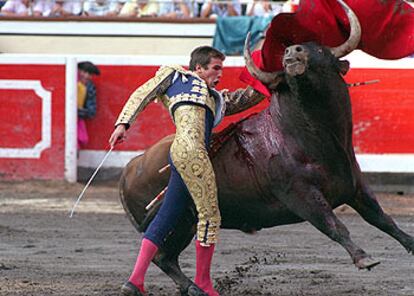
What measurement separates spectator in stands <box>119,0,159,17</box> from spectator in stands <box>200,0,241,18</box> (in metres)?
0.57

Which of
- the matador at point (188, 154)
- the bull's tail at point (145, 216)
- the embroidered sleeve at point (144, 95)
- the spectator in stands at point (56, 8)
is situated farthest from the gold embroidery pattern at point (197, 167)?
the spectator in stands at point (56, 8)

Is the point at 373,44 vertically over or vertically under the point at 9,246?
over

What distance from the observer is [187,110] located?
17.1 feet

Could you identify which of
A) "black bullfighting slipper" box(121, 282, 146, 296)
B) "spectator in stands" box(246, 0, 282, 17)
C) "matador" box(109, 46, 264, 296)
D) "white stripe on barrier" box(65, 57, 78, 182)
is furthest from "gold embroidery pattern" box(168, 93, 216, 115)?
"spectator in stands" box(246, 0, 282, 17)

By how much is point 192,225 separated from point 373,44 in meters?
1.29

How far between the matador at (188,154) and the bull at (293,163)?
25 centimetres

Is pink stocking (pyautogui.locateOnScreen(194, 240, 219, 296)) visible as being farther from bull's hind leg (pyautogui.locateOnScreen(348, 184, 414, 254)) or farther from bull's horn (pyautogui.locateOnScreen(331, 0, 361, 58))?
bull's horn (pyautogui.locateOnScreen(331, 0, 361, 58))

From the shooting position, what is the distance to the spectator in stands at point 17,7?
13516 millimetres

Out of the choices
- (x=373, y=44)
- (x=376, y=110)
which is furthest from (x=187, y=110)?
(x=376, y=110)

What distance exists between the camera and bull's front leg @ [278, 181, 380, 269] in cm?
512

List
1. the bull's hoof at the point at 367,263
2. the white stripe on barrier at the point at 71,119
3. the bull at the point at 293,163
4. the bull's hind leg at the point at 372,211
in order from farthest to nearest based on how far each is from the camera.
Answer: the white stripe on barrier at the point at 71,119, the bull's hind leg at the point at 372,211, the bull at the point at 293,163, the bull's hoof at the point at 367,263

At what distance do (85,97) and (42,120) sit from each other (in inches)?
19.1

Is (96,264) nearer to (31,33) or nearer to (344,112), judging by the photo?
(344,112)

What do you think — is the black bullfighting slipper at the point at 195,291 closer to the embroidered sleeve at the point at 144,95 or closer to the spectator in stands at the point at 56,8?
the embroidered sleeve at the point at 144,95
